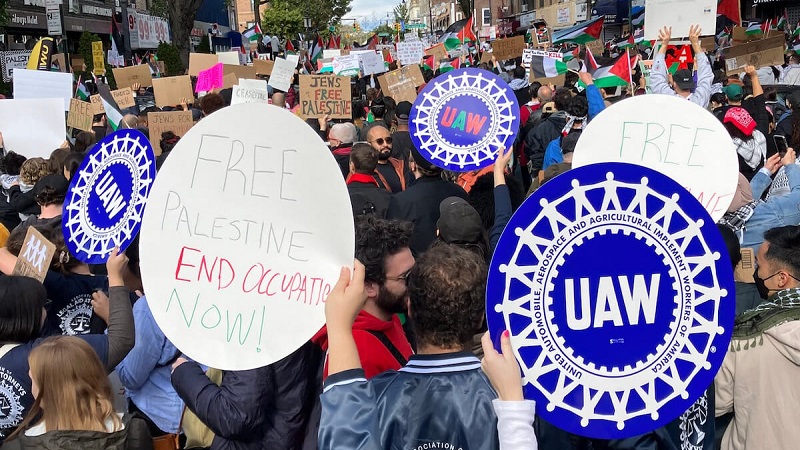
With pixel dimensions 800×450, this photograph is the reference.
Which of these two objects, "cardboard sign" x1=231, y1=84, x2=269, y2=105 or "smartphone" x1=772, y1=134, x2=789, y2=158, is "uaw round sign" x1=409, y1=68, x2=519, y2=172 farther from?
"cardboard sign" x1=231, y1=84, x2=269, y2=105

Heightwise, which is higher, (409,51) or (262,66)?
(409,51)

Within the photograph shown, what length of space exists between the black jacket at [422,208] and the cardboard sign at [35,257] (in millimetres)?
2191

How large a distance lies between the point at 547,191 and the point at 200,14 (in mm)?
53004

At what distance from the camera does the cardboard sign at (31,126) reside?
26.9 ft

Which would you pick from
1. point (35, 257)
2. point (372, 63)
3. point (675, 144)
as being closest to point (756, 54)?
point (372, 63)

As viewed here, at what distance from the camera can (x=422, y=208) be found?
5.14m

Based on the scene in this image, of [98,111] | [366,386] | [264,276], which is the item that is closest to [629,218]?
[366,386]

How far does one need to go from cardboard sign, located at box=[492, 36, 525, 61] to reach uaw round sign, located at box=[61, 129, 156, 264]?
38.7ft

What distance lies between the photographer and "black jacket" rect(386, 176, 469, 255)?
5117mm

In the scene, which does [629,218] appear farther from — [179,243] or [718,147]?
[718,147]

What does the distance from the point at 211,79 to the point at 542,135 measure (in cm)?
604

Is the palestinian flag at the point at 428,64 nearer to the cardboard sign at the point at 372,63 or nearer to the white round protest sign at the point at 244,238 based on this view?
the cardboard sign at the point at 372,63

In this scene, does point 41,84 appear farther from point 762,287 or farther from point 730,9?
point 730,9

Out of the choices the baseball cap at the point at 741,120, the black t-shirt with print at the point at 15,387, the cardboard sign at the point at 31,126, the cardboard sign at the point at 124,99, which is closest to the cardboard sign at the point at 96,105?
the cardboard sign at the point at 124,99
